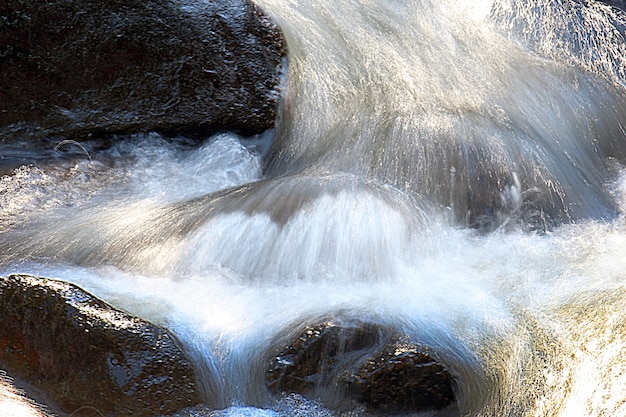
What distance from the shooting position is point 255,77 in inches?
194

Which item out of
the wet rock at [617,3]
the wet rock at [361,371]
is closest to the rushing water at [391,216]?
the wet rock at [361,371]

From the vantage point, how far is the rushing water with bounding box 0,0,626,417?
329 cm

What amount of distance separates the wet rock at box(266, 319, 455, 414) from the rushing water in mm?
98

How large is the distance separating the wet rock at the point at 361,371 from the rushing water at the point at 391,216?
3.9 inches

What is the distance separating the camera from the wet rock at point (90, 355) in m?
2.96

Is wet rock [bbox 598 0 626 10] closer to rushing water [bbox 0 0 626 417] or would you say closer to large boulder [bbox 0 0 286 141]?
Result: rushing water [bbox 0 0 626 417]

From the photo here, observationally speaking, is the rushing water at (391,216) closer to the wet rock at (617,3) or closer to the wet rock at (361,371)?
the wet rock at (361,371)

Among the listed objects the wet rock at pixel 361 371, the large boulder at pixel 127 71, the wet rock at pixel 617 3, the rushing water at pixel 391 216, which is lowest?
the wet rock at pixel 361 371

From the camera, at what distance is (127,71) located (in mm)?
4867

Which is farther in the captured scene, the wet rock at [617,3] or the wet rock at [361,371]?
the wet rock at [617,3]

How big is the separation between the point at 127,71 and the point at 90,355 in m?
2.34

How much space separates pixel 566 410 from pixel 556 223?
1730mm

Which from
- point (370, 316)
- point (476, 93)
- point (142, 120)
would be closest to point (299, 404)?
point (370, 316)

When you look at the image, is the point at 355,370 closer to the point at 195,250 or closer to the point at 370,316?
the point at 370,316
